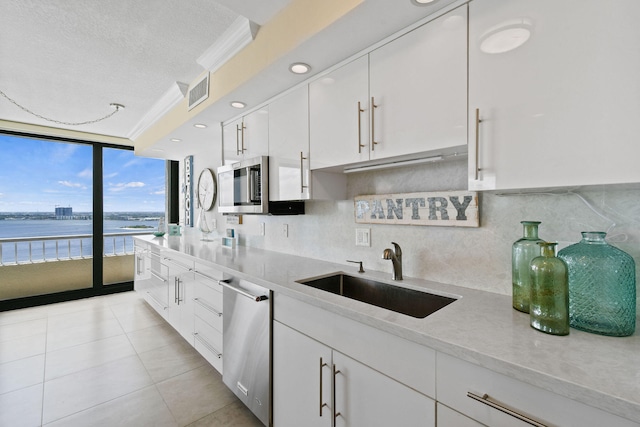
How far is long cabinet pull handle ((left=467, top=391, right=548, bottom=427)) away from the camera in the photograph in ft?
2.31

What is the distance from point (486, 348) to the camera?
2.64ft

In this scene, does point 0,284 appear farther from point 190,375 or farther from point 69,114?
point 190,375

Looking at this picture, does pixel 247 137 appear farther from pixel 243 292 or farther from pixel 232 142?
pixel 243 292

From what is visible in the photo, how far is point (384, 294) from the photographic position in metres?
1.59

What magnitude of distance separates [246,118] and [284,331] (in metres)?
1.74

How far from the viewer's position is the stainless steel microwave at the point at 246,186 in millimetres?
2158

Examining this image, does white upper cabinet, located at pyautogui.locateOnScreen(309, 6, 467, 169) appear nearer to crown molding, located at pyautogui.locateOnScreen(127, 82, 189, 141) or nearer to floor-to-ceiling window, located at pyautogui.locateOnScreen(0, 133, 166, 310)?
crown molding, located at pyautogui.locateOnScreen(127, 82, 189, 141)

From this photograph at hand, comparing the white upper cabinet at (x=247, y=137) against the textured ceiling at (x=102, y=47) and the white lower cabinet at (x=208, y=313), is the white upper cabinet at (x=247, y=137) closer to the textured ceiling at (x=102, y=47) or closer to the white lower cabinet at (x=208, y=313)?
the textured ceiling at (x=102, y=47)

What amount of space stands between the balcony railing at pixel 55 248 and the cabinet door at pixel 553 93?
539 cm

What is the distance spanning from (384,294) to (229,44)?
189cm

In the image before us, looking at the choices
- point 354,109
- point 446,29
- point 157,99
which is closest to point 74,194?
point 157,99

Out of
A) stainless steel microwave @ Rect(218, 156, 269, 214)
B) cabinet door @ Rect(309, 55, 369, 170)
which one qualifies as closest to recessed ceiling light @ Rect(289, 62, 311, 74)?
cabinet door @ Rect(309, 55, 369, 170)

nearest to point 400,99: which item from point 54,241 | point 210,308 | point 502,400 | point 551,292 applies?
point 551,292

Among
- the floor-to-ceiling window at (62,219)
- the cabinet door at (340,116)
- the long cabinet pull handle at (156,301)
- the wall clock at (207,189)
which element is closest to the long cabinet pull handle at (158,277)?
the long cabinet pull handle at (156,301)
